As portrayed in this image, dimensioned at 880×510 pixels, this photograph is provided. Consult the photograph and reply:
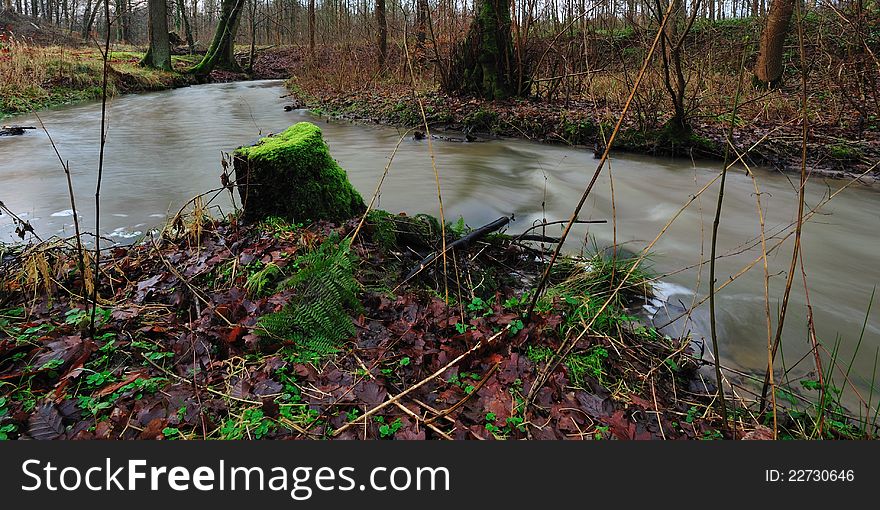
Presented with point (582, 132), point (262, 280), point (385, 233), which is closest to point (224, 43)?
point (582, 132)

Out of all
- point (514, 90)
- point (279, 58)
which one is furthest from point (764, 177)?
point (279, 58)

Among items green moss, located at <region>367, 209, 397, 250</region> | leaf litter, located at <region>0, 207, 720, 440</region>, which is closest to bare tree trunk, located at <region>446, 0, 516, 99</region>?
green moss, located at <region>367, 209, 397, 250</region>

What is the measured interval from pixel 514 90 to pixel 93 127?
30.6 feet

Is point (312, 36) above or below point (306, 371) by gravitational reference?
above

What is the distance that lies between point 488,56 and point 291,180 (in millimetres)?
8826

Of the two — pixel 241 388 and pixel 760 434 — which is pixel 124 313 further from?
pixel 760 434

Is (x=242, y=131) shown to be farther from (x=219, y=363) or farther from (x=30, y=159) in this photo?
(x=219, y=363)

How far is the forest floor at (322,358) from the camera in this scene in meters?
2.21

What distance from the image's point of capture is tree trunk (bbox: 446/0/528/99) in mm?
11281

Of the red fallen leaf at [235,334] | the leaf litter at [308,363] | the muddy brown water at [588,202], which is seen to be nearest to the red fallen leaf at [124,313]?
the leaf litter at [308,363]

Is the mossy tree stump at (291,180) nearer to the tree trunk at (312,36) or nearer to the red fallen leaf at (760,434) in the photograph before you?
the red fallen leaf at (760,434)

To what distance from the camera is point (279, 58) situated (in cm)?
3497

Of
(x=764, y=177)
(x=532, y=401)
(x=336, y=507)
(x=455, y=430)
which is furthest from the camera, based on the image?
(x=764, y=177)

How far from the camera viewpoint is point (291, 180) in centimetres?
407
